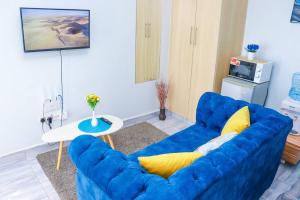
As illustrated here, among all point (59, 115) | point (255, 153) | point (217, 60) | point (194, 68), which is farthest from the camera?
point (194, 68)

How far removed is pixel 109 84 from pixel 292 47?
93.6 inches

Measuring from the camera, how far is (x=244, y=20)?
3.42 meters

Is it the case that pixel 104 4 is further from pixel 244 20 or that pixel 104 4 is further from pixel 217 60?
pixel 244 20

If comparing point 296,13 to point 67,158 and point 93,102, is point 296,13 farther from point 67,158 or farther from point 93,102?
point 67,158

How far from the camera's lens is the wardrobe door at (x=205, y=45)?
317 cm

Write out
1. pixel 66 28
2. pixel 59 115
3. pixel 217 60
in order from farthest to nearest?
1. pixel 217 60
2. pixel 59 115
3. pixel 66 28

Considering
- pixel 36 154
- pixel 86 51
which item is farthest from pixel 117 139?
pixel 86 51

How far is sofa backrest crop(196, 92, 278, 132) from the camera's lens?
7.74 ft

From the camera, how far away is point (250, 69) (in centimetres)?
315

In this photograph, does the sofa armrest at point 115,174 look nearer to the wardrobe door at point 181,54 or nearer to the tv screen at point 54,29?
the tv screen at point 54,29

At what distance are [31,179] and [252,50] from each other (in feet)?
9.75

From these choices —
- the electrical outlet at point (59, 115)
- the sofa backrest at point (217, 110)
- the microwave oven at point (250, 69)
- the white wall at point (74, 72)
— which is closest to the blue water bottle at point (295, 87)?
the microwave oven at point (250, 69)

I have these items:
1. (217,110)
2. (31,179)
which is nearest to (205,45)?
(217,110)

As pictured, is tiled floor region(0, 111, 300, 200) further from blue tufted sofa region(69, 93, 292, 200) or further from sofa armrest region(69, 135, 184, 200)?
sofa armrest region(69, 135, 184, 200)
